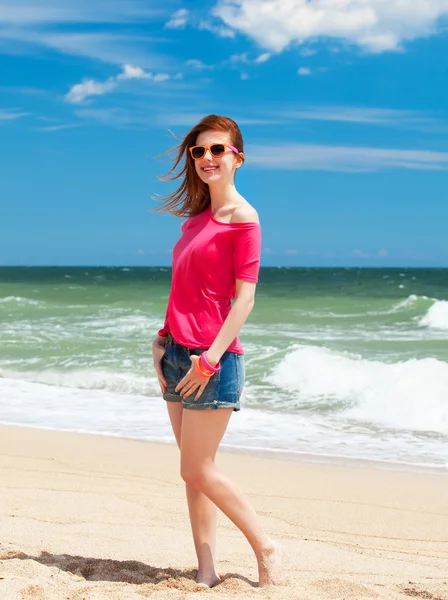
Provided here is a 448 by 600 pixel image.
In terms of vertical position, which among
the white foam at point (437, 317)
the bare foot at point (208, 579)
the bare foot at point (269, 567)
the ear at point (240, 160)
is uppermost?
the ear at point (240, 160)

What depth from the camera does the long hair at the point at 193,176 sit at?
330 centimetres

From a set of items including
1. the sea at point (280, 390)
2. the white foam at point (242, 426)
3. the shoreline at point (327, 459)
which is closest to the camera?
the shoreline at point (327, 459)

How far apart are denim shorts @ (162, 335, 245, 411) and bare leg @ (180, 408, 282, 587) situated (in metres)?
0.04

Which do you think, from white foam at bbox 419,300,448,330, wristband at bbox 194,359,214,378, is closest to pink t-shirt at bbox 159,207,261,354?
wristband at bbox 194,359,214,378

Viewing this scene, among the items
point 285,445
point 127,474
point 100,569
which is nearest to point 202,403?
point 100,569

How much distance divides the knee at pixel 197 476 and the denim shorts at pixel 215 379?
0.28 meters

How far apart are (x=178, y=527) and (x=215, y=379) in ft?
5.74

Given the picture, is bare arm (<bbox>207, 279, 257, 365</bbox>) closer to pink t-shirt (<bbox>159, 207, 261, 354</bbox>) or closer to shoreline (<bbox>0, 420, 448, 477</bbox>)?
pink t-shirt (<bbox>159, 207, 261, 354</bbox>)

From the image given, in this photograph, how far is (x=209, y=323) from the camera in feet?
10.2

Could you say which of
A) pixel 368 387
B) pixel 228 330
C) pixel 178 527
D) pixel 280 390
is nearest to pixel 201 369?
pixel 228 330

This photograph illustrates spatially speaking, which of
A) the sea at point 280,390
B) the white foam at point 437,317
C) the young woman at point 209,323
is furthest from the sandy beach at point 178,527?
the white foam at point 437,317

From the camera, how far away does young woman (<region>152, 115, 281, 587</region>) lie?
121 inches

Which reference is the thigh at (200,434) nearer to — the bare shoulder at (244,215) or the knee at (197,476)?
the knee at (197,476)

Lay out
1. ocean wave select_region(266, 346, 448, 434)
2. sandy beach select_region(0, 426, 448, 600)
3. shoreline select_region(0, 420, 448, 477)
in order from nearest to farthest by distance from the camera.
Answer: sandy beach select_region(0, 426, 448, 600)
shoreline select_region(0, 420, 448, 477)
ocean wave select_region(266, 346, 448, 434)
